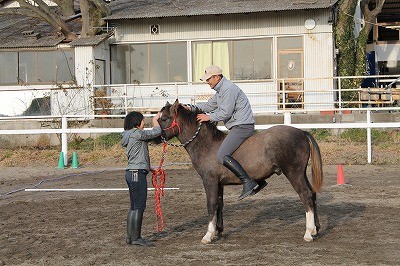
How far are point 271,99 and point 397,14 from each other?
582 inches

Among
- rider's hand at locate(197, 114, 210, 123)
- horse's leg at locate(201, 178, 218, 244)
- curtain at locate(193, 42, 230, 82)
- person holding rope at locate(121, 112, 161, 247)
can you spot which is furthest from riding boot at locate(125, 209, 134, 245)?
curtain at locate(193, 42, 230, 82)

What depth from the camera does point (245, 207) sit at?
1213 cm

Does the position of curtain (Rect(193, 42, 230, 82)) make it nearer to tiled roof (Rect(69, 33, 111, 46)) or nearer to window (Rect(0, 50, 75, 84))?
tiled roof (Rect(69, 33, 111, 46))

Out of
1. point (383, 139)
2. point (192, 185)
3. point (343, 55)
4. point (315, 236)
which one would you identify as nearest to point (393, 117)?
point (383, 139)

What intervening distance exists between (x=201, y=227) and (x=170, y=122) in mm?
1757

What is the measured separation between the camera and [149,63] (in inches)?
1194

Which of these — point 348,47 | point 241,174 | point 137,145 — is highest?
point 348,47

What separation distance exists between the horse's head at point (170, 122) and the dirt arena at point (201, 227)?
4.64ft

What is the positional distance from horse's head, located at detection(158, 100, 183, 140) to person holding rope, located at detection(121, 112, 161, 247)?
0.20 metres

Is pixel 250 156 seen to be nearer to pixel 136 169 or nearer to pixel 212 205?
pixel 212 205

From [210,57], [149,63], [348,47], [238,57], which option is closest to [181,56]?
[210,57]

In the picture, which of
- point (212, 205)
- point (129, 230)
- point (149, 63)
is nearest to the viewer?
point (129, 230)

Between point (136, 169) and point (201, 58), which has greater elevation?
point (201, 58)

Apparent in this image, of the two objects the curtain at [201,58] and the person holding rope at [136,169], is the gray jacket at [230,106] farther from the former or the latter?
the curtain at [201,58]
